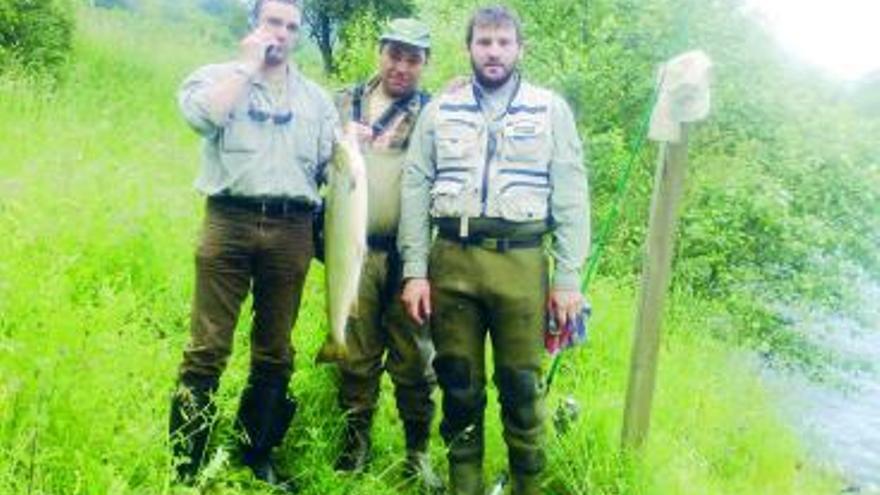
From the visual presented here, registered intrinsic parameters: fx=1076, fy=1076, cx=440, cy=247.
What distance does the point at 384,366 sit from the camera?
202 inches

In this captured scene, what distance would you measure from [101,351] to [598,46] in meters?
→ 8.31

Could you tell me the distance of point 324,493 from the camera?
15.6 ft

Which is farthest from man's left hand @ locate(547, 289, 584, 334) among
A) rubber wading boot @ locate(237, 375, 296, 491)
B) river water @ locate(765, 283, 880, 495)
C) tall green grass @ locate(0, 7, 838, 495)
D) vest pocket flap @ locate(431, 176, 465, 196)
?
river water @ locate(765, 283, 880, 495)

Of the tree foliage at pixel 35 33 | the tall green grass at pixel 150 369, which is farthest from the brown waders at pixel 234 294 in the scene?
the tree foliage at pixel 35 33

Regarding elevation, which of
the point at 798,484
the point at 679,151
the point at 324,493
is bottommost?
the point at 798,484

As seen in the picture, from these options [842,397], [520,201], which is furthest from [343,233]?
[842,397]

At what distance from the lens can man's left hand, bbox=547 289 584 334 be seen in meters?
4.55

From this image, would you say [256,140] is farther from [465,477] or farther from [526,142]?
[465,477]

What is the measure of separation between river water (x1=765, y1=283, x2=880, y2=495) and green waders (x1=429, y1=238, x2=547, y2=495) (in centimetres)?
422

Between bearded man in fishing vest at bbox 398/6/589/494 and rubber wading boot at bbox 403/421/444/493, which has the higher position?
bearded man in fishing vest at bbox 398/6/589/494

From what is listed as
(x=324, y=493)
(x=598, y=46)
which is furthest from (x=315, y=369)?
(x=598, y=46)

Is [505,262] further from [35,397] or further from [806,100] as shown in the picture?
[806,100]

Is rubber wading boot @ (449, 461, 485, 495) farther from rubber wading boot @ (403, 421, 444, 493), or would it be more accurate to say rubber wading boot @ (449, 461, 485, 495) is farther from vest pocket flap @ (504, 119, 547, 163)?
vest pocket flap @ (504, 119, 547, 163)

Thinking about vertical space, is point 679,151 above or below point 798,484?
above
